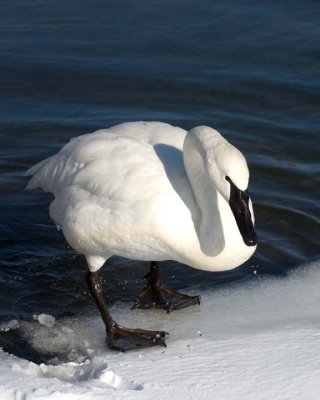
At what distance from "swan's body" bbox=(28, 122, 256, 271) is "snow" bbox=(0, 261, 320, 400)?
1.47 ft

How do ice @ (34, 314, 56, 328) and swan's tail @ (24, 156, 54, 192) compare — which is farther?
swan's tail @ (24, 156, 54, 192)

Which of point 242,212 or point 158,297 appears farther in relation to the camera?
point 158,297

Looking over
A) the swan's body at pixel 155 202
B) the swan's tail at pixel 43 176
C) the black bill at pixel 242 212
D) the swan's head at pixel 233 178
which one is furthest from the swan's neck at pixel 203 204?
the swan's tail at pixel 43 176

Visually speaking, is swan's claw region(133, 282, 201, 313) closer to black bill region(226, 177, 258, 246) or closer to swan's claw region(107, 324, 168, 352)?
swan's claw region(107, 324, 168, 352)

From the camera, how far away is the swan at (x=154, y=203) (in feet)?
18.1

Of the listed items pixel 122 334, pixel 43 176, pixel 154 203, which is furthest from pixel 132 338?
pixel 43 176

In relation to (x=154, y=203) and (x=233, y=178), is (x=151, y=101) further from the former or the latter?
(x=233, y=178)

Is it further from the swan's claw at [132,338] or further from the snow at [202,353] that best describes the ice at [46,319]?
the swan's claw at [132,338]

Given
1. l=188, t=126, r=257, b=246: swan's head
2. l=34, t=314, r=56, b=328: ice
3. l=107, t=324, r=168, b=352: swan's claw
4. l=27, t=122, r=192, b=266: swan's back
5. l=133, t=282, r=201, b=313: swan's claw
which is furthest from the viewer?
l=133, t=282, r=201, b=313: swan's claw

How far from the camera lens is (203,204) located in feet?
18.7

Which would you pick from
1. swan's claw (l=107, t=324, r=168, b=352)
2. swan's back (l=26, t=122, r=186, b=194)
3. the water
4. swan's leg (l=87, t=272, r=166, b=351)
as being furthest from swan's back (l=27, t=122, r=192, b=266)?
the water

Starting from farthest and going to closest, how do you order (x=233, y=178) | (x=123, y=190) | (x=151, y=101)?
(x=151, y=101)
(x=123, y=190)
(x=233, y=178)

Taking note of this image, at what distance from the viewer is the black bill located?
5312mm

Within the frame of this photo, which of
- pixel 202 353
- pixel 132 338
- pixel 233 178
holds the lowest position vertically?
pixel 132 338
